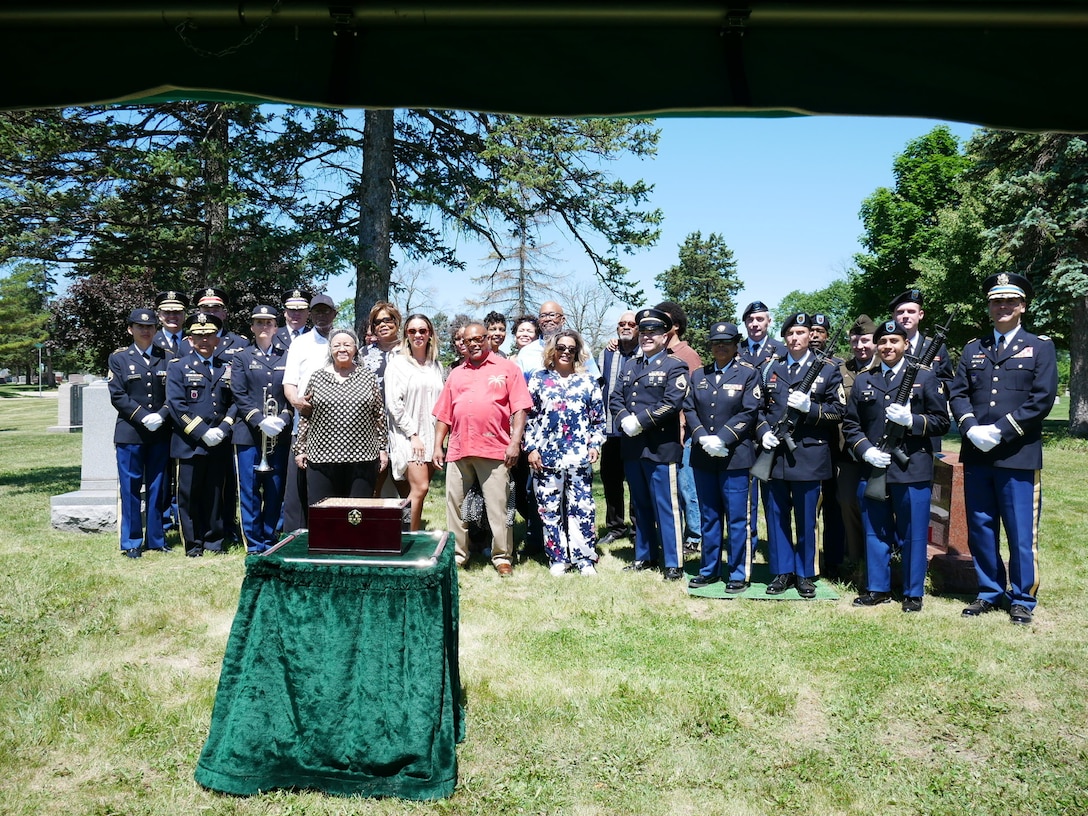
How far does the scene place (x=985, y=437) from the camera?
553cm

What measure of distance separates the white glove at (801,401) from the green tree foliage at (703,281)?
57493 mm

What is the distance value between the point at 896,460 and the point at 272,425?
532 centimetres

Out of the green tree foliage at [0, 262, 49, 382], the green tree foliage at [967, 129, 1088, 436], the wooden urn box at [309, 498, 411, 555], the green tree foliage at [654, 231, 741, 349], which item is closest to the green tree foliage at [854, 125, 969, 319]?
the green tree foliage at [967, 129, 1088, 436]

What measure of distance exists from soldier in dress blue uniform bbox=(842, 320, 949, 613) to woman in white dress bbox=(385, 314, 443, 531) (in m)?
3.51

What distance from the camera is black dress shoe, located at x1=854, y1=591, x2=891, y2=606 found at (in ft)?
19.9

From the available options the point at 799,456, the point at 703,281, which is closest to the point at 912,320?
the point at 799,456

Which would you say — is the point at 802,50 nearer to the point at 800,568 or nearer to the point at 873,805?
the point at 873,805

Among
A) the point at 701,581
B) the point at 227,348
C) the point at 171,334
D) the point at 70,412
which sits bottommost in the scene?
the point at 701,581

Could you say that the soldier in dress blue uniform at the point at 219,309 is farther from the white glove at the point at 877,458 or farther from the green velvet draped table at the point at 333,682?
the white glove at the point at 877,458

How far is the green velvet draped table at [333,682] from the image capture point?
10.9 feet

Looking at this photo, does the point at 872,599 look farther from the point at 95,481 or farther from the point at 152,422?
the point at 95,481

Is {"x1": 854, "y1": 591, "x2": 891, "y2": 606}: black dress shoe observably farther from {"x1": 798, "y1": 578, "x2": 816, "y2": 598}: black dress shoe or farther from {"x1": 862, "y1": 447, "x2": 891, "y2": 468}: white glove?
{"x1": 862, "y1": 447, "x2": 891, "y2": 468}: white glove

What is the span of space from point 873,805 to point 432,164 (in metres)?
11.4

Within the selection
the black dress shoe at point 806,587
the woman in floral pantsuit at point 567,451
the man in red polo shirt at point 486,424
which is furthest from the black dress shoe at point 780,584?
the man in red polo shirt at point 486,424
